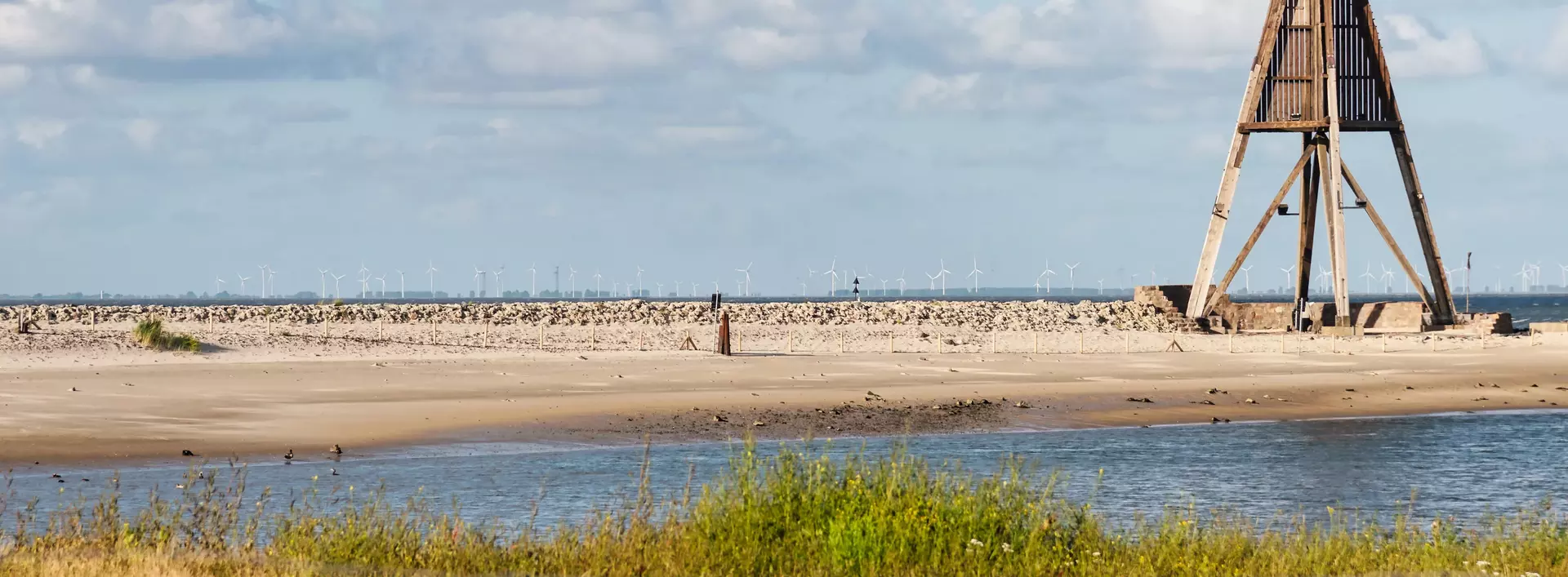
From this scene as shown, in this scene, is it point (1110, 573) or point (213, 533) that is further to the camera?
point (213, 533)

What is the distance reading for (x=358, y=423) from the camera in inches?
1099

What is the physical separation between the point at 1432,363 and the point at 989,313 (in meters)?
24.4

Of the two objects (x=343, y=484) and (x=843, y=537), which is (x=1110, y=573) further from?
(x=343, y=484)

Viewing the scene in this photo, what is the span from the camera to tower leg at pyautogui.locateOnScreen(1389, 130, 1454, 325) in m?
58.7

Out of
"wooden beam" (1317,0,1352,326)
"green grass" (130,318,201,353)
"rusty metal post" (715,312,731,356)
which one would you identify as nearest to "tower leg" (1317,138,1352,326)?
"wooden beam" (1317,0,1352,326)

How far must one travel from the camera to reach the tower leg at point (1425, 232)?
2311 inches

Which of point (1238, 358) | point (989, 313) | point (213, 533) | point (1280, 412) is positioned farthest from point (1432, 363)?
point (213, 533)

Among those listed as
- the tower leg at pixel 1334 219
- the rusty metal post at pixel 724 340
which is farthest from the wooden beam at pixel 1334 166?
the rusty metal post at pixel 724 340

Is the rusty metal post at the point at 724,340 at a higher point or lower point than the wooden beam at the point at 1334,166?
lower

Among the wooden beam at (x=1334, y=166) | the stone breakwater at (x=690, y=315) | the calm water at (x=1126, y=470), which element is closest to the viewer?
the calm water at (x=1126, y=470)

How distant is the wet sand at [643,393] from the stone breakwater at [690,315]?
1475 centimetres

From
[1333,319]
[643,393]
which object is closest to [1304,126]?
[1333,319]

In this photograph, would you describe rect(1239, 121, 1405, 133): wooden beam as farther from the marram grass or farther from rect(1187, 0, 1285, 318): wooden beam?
the marram grass

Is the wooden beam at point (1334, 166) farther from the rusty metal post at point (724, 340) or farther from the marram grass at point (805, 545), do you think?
the marram grass at point (805, 545)
